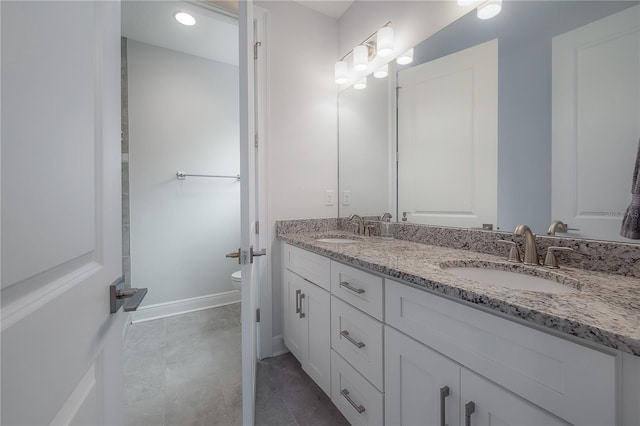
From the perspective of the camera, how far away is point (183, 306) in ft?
8.39

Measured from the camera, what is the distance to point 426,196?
1.54 metres

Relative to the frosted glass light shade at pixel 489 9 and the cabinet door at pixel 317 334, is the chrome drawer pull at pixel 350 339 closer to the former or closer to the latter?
the cabinet door at pixel 317 334

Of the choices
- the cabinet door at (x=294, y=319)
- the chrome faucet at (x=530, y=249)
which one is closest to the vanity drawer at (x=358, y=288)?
the cabinet door at (x=294, y=319)

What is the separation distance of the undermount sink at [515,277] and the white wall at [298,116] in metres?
1.26

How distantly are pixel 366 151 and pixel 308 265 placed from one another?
101 centimetres

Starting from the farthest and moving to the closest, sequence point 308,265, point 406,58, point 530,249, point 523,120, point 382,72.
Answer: point 382,72
point 406,58
point 308,265
point 523,120
point 530,249

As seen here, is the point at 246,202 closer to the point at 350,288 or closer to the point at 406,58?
the point at 350,288

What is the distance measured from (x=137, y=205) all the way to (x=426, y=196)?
2.45 meters

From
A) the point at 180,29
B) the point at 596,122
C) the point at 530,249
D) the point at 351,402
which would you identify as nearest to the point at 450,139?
the point at 596,122

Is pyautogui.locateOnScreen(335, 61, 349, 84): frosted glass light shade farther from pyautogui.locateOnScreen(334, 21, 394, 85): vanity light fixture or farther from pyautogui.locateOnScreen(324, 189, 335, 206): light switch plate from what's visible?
pyautogui.locateOnScreen(324, 189, 335, 206): light switch plate

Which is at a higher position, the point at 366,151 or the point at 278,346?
the point at 366,151

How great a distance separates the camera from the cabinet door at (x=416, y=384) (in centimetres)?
73

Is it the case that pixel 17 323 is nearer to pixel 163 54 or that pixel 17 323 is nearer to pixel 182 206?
pixel 182 206

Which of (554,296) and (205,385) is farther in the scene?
(205,385)
